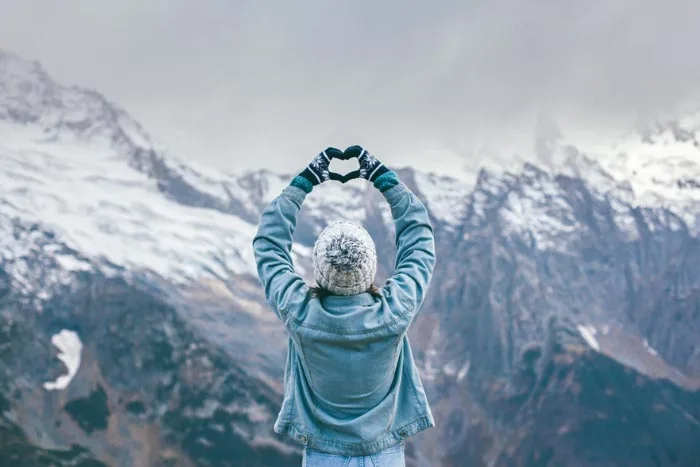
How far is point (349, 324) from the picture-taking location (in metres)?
5.27

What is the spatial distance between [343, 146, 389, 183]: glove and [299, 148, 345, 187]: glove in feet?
0.28

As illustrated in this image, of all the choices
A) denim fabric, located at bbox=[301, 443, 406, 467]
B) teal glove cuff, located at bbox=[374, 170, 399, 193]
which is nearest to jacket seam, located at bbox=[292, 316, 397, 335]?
denim fabric, located at bbox=[301, 443, 406, 467]

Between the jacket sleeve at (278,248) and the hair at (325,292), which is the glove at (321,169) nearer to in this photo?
the jacket sleeve at (278,248)

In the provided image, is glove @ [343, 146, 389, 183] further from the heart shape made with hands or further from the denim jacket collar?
the denim jacket collar

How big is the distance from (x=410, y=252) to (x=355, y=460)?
1452mm

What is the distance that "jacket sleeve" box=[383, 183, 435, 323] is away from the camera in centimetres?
548

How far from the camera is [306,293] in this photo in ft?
17.7

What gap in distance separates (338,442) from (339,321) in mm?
860

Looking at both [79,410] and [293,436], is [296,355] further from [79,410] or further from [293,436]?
[79,410]

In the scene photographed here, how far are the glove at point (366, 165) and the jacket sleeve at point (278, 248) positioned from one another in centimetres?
43

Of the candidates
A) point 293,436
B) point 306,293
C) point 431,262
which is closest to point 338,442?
point 293,436

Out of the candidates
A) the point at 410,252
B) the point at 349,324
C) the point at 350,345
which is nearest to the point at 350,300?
the point at 349,324

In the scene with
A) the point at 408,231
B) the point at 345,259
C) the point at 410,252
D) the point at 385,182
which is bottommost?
the point at 345,259

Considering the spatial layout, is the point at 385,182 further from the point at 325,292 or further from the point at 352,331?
the point at 352,331
